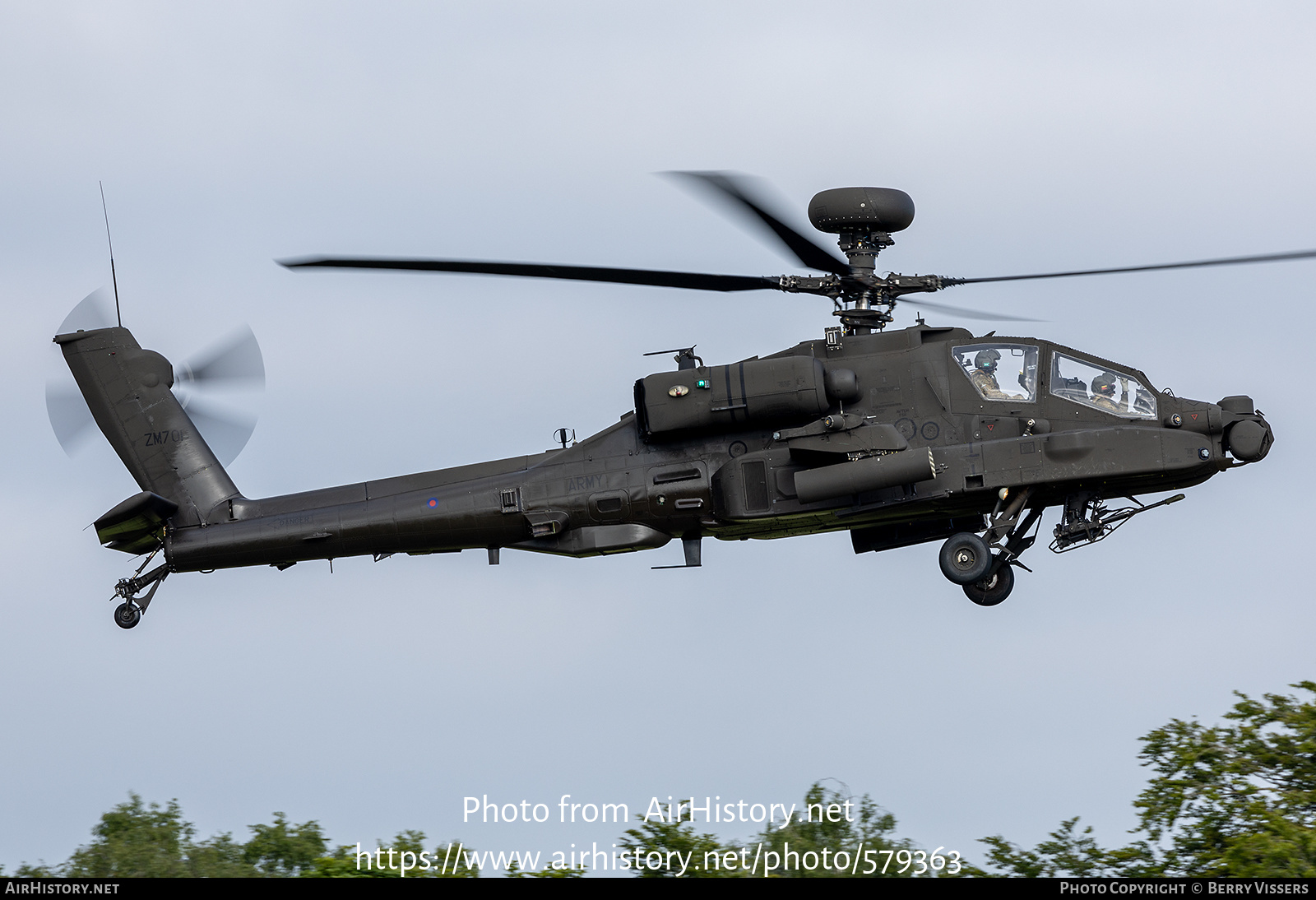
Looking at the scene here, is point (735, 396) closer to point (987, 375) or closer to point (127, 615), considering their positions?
point (987, 375)

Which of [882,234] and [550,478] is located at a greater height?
[882,234]

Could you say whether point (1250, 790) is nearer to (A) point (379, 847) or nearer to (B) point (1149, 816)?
(B) point (1149, 816)

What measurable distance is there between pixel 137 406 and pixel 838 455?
9.92 meters

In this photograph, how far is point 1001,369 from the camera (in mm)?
19141

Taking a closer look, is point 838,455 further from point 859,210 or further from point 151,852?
point 151,852

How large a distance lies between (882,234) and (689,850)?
7.43 meters

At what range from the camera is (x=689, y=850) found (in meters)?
19.5

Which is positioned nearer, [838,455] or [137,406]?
[838,455]

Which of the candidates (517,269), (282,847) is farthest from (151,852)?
(517,269)

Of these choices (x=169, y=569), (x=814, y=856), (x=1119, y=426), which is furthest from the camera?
(x=169, y=569)

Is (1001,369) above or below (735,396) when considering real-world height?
above

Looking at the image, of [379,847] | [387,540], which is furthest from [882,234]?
[379,847]

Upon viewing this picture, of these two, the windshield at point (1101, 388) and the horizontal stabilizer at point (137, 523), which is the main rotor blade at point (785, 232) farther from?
the horizontal stabilizer at point (137, 523)

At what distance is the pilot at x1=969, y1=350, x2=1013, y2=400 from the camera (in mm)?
19062
